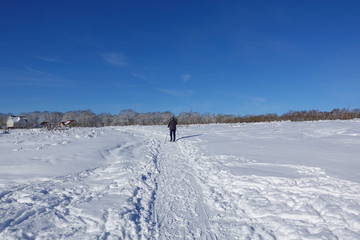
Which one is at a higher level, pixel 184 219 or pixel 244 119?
pixel 244 119

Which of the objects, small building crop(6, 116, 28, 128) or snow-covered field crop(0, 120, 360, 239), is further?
small building crop(6, 116, 28, 128)

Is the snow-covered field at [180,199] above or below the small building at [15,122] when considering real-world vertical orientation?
below

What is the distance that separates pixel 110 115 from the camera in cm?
13050

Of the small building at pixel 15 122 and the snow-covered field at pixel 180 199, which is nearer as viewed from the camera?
the snow-covered field at pixel 180 199

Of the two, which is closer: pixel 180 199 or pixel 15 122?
pixel 180 199

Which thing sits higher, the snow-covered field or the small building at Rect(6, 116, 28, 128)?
the small building at Rect(6, 116, 28, 128)

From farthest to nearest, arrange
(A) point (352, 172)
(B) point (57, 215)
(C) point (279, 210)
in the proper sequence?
(A) point (352, 172), (C) point (279, 210), (B) point (57, 215)

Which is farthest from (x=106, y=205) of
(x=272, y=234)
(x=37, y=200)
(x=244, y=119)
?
(x=244, y=119)

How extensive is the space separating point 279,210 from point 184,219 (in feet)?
6.88

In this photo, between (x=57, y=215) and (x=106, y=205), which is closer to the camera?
(x=57, y=215)

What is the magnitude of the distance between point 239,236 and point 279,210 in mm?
1388

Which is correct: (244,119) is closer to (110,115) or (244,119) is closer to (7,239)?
(7,239)

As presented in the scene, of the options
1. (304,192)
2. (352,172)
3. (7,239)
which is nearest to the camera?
(7,239)

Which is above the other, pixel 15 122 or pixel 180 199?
pixel 15 122
